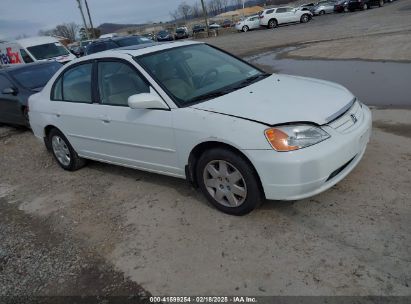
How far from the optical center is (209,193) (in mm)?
4145

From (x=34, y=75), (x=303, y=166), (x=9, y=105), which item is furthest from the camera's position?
(x=34, y=75)

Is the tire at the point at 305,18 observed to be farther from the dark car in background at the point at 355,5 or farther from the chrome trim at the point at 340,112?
the chrome trim at the point at 340,112

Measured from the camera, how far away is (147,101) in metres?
4.17

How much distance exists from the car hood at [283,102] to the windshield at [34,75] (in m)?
6.58

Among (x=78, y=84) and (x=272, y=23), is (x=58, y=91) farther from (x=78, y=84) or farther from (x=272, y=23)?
(x=272, y=23)

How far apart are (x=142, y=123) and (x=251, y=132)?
53.5 inches

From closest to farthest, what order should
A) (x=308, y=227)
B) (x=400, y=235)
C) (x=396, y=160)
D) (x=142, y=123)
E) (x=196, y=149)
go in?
(x=400, y=235), (x=308, y=227), (x=196, y=149), (x=142, y=123), (x=396, y=160)

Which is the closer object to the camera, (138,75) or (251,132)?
(251,132)

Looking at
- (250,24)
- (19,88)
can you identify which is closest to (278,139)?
(19,88)

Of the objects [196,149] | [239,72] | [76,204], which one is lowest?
[76,204]

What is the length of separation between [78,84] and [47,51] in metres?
13.7

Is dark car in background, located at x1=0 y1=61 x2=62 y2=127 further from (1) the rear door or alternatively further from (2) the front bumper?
(2) the front bumper

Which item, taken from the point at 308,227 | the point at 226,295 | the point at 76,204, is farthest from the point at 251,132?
the point at 76,204

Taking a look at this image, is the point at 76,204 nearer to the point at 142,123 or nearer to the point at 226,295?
the point at 142,123
